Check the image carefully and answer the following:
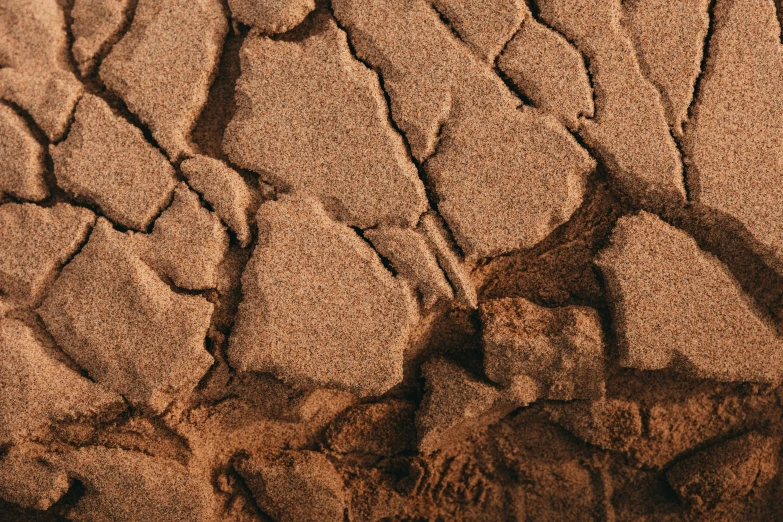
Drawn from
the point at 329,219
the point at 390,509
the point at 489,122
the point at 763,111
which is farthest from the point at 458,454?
the point at 763,111

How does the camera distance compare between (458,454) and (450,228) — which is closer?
(450,228)

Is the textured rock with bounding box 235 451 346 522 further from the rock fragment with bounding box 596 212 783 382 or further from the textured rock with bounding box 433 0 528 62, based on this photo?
the textured rock with bounding box 433 0 528 62

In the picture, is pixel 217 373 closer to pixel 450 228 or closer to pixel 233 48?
pixel 450 228

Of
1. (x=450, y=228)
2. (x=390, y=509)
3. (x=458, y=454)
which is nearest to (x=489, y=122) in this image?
(x=450, y=228)

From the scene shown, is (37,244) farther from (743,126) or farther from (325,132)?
(743,126)

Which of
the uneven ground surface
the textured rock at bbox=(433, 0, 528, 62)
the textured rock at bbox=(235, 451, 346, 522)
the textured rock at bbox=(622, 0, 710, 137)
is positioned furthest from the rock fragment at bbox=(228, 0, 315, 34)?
the textured rock at bbox=(235, 451, 346, 522)

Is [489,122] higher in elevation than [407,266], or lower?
higher

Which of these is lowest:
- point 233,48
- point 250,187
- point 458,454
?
point 458,454
